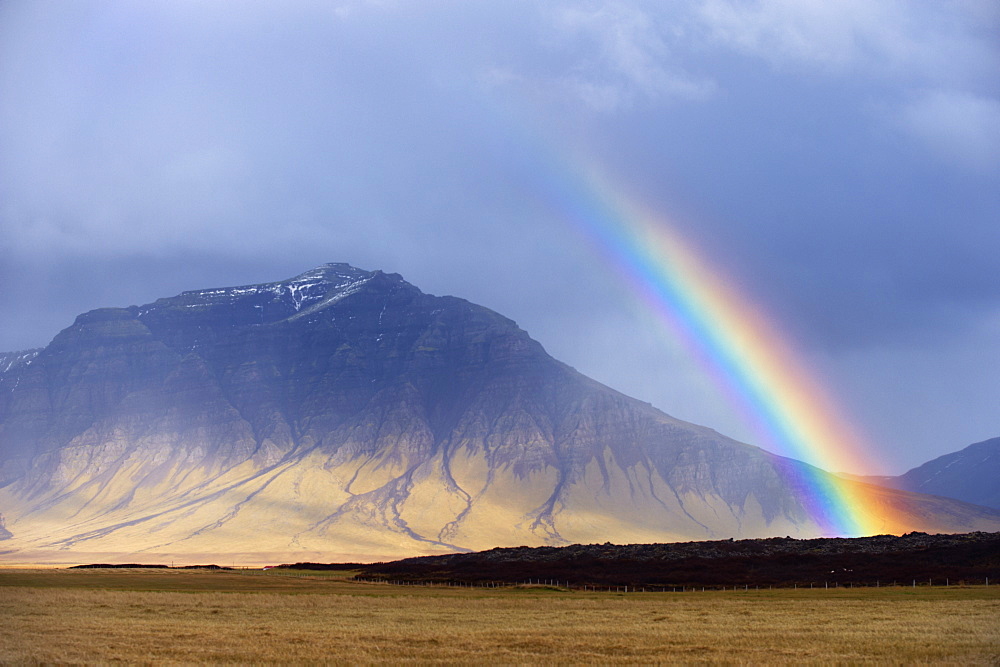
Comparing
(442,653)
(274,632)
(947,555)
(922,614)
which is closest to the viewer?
(442,653)

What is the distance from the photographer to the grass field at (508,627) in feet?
118

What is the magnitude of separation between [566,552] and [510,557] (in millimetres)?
8185

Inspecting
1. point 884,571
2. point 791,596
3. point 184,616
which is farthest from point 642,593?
point 184,616

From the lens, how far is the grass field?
118ft

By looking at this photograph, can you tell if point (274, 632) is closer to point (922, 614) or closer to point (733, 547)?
point (922, 614)

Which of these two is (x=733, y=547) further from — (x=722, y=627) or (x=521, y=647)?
(x=521, y=647)

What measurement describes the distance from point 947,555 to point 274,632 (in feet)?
246

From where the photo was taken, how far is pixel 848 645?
123ft

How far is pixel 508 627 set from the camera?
47.3 m

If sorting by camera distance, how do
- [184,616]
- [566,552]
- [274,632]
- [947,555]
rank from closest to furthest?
[274,632] < [184,616] < [947,555] < [566,552]

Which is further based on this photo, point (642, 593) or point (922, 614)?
point (642, 593)

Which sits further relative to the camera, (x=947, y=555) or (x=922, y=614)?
(x=947, y=555)

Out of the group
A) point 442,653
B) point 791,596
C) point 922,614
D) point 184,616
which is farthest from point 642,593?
point 442,653

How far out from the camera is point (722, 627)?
4562cm
